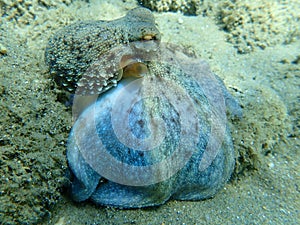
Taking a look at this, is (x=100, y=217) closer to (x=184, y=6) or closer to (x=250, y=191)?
(x=250, y=191)

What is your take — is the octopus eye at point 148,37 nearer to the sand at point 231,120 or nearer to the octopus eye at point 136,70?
the octopus eye at point 136,70

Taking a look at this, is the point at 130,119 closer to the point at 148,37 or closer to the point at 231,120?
the point at 148,37

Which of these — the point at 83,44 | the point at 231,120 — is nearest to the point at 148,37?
the point at 83,44

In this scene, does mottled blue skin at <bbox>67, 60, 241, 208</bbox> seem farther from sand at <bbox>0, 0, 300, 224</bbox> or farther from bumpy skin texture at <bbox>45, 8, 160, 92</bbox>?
bumpy skin texture at <bbox>45, 8, 160, 92</bbox>

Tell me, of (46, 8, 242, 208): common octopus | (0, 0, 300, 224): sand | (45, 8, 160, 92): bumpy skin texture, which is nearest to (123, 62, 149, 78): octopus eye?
(46, 8, 242, 208): common octopus

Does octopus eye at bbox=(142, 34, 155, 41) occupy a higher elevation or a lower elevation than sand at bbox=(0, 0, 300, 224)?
higher

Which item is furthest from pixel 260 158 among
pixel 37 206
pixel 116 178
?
pixel 37 206

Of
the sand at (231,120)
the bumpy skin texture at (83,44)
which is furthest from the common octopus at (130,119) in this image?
the sand at (231,120)
